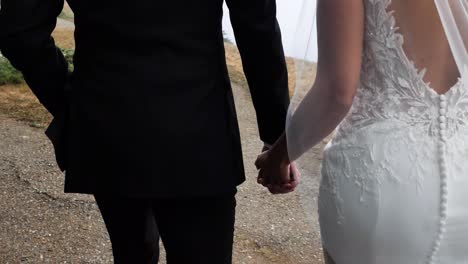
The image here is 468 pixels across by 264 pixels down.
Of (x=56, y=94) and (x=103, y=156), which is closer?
(x=103, y=156)

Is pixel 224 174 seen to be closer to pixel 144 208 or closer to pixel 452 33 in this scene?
pixel 144 208

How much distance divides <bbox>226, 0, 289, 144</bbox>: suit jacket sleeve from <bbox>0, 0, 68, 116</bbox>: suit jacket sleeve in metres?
0.50

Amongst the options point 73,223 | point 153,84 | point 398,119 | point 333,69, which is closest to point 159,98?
point 153,84

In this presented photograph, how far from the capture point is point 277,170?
63.5 inches

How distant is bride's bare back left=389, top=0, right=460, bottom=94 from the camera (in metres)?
1.11

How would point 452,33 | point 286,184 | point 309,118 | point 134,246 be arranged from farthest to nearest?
point 134,246 → point 286,184 → point 309,118 → point 452,33

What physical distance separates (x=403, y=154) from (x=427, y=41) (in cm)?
23

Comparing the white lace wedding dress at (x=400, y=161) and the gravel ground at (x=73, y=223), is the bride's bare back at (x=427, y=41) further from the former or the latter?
the gravel ground at (x=73, y=223)

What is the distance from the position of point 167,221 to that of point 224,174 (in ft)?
0.72

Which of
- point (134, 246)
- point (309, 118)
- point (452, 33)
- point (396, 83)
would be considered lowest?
point (134, 246)

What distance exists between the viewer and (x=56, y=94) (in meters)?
1.71

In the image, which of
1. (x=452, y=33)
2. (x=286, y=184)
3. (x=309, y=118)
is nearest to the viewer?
(x=452, y=33)

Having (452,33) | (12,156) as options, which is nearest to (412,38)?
(452,33)

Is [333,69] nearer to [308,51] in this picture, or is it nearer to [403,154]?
[403,154]
